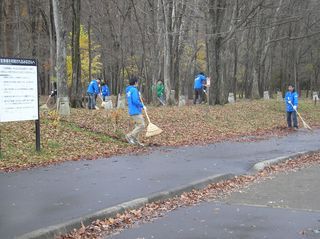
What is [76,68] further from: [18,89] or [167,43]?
[18,89]

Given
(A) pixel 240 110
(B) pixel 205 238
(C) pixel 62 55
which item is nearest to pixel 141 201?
(B) pixel 205 238

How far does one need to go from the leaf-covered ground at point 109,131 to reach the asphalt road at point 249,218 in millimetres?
5109

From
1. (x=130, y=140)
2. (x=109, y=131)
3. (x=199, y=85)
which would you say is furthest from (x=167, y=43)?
(x=130, y=140)

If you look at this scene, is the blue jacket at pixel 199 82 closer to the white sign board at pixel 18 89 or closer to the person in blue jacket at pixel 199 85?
the person in blue jacket at pixel 199 85

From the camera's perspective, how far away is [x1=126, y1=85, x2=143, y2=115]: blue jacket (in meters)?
14.8

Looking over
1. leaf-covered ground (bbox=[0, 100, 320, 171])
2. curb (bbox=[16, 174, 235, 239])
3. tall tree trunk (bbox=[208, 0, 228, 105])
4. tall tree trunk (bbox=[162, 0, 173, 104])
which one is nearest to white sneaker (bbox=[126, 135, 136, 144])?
leaf-covered ground (bbox=[0, 100, 320, 171])

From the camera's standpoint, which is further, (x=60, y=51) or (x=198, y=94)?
(x=198, y=94)

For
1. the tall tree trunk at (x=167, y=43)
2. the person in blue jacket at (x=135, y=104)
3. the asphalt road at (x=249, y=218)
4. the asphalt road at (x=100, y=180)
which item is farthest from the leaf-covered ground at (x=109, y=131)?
the asphalt road at (x=249, y=218)

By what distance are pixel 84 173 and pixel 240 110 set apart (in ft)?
59.7

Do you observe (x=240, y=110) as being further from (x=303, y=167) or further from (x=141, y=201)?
(x=141, y=201)

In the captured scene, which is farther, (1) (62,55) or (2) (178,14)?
(2) (178,14)

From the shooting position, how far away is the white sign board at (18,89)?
1184 cm

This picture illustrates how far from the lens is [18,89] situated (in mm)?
12203

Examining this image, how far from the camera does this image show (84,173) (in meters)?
10.5
